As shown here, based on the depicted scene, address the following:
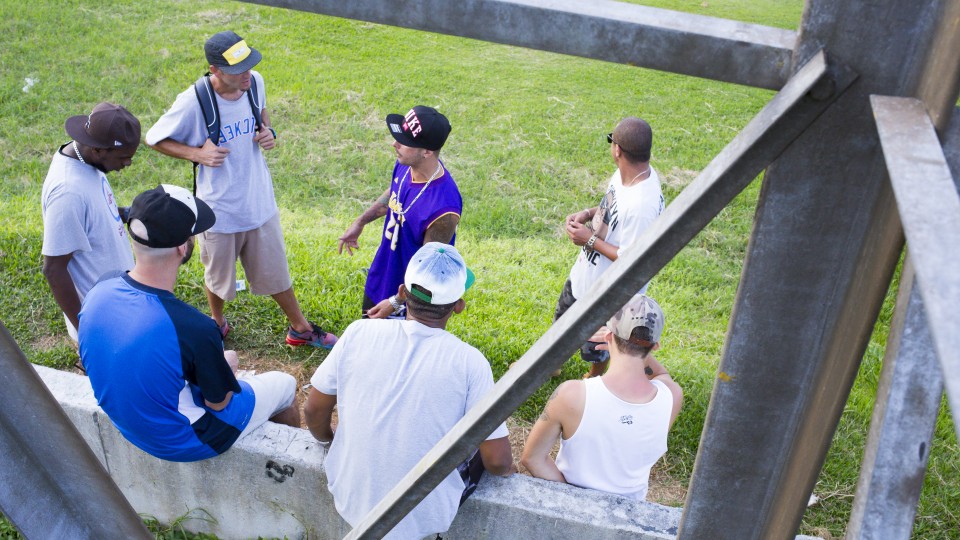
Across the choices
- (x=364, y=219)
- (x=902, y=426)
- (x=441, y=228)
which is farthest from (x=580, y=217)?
(x=902, y=426)

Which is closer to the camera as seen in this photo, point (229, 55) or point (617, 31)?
point (617, 31)

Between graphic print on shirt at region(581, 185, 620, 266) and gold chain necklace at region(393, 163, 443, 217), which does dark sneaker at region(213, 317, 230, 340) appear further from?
graphic print on shirt at region(581, 185, 620, 266)

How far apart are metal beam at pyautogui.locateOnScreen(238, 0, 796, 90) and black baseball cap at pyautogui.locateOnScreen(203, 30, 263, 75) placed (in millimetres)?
3360

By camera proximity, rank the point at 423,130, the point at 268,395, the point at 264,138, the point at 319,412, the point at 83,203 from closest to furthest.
Answer: the point at 319,412, the point at 268,395, the point at 83,203, the point at 423,130, the point at 264,138

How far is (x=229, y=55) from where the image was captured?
15.9 ft

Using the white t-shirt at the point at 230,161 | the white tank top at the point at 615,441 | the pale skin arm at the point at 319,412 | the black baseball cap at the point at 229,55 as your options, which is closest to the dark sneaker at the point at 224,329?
the white t-shirt at the point at 230,161

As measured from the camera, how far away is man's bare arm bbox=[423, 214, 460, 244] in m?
4.61

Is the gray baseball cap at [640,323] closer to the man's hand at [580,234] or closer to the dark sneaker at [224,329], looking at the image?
the man's hand at [580,234]

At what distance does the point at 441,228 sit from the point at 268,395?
129 cm

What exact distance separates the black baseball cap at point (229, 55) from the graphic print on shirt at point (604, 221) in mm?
2136

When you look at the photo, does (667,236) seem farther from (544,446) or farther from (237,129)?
(237,129)

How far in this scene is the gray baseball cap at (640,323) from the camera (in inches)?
146

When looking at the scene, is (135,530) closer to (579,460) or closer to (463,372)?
(463,372)

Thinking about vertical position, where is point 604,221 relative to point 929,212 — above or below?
below
